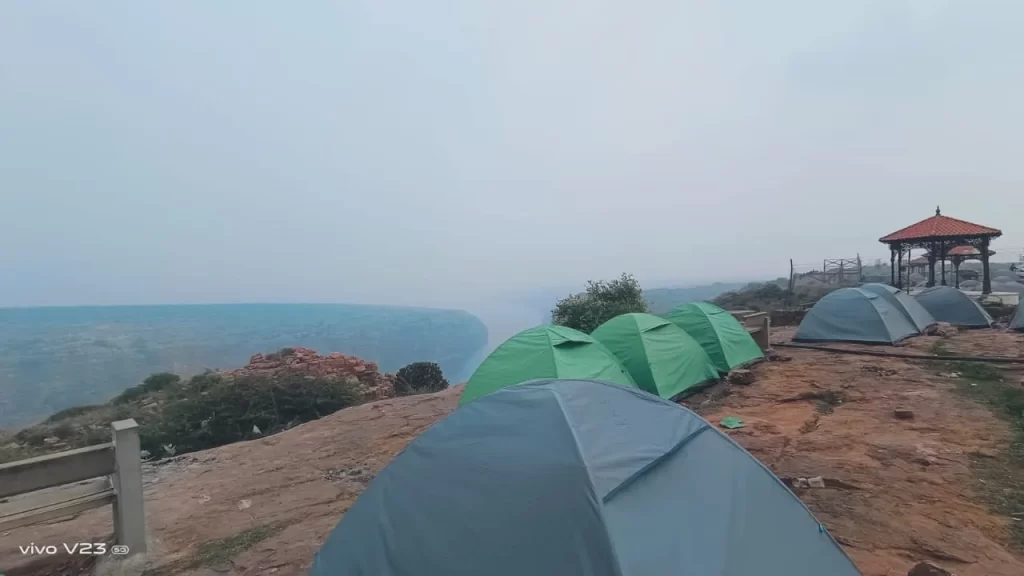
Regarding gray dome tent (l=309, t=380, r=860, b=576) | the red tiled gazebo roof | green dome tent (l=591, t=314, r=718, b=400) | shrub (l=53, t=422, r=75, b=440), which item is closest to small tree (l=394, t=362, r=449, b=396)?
green dome tent (l=591, t=314, r=718, b=400)

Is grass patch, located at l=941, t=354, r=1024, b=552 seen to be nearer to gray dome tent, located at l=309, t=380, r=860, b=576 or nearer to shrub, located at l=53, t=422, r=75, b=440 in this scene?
gray dome tent, located at l=309, t=380, r=860, b=576

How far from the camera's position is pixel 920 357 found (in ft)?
32.8

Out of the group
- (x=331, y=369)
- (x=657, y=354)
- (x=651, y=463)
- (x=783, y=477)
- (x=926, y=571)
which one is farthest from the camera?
(x=331, y=369)

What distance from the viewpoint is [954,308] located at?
48.4ft

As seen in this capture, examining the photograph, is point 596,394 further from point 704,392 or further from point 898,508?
point 704,392

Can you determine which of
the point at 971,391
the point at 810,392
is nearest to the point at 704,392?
the point at 810,392

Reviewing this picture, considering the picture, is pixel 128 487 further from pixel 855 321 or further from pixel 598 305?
pixel 855 321

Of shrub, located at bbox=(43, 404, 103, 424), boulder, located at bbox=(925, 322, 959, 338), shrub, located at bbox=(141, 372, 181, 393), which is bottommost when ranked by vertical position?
shrub, located at bbox=(43, 404, 103, 424)

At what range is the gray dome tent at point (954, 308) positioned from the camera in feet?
46.9

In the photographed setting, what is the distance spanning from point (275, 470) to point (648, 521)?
18.5 feet

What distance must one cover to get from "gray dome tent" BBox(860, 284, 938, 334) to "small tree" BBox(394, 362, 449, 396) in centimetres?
1168

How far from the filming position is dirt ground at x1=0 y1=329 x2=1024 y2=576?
378 centimetres

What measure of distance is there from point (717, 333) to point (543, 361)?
4.81 m

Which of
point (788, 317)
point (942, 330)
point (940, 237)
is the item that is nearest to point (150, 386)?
point (788, 317)
